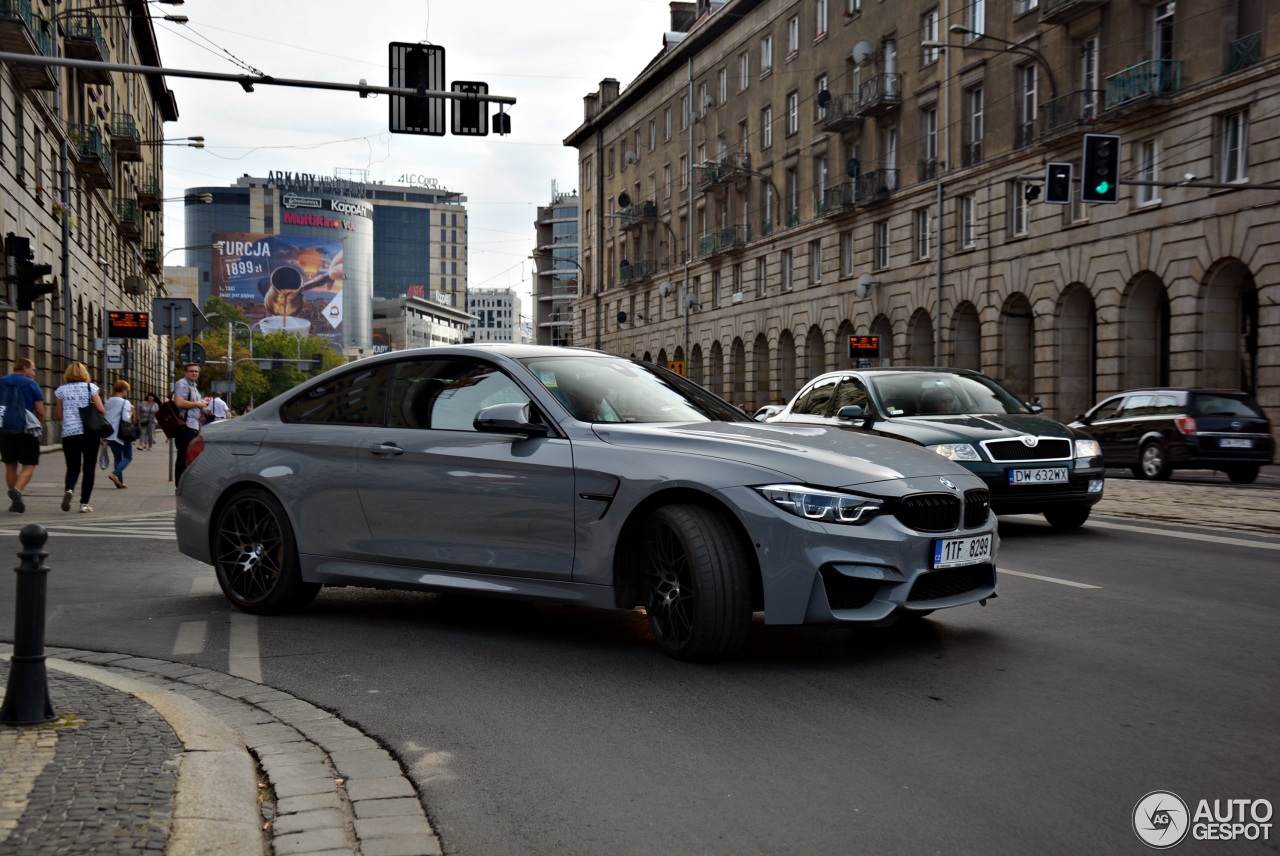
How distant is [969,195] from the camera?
40000 millimetres

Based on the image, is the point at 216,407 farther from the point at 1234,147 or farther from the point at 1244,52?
the point at 1244,52

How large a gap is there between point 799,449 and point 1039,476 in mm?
6068

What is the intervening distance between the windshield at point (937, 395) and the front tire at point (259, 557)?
657 cm

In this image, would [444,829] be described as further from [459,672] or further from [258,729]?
[459,672]

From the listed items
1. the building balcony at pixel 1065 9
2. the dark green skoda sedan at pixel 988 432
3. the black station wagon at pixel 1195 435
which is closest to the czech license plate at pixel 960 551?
the dark green skoda sedan at pixel 988 432

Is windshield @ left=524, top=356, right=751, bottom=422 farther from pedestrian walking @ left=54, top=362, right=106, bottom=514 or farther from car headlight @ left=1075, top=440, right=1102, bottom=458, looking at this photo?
pedestrian walking @ left=54, top=362, right=106, bottom=514

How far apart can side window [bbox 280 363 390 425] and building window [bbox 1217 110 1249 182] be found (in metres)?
26.7

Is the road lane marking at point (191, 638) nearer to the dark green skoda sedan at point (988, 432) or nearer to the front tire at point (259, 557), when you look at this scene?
the front tire at point (259, 557)

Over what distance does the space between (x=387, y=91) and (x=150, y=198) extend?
4910cm

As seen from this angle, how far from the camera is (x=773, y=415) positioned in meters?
15.9

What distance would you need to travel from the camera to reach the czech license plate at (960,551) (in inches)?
228

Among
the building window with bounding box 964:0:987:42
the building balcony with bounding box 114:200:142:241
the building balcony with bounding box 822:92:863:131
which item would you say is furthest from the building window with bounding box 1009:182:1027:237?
the building balcony with bounding box 114:200:142:241

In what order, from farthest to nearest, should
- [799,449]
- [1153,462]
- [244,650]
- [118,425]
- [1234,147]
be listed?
1. [1234,147]
2. [1153,462]
3. [118,425]
4. [244,650]
5. [799,449]

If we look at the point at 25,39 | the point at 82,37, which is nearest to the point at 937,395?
the point at 25,39
